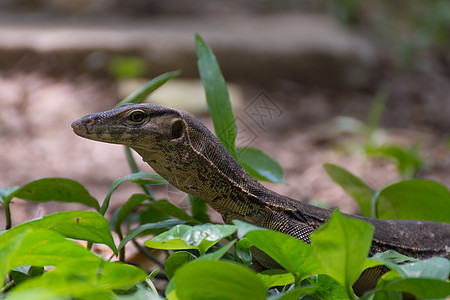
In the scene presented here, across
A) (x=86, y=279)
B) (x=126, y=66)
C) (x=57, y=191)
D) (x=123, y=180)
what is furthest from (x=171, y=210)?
(x=126, y=66)

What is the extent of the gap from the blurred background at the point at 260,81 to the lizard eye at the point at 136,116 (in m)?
1.31

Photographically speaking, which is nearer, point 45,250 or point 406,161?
point 45,250

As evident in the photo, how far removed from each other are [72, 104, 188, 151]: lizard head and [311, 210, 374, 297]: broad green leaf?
0.94 metres

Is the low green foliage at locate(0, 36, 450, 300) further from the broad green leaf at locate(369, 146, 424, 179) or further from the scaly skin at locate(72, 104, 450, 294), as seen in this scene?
the broad green leaf at locate(369, 146, 424, 179)

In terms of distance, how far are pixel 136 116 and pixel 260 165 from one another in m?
0.79

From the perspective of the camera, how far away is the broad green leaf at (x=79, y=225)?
66.7 inches

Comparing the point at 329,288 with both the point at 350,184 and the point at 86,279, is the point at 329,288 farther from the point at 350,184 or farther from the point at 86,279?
the point at 350,184

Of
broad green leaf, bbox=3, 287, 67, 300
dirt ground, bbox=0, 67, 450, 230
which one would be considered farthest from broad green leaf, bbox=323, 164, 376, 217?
broad green leaf, bbox=3, 287, 67, 300

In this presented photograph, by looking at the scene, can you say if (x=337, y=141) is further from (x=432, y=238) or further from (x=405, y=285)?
(x=405, y=285)

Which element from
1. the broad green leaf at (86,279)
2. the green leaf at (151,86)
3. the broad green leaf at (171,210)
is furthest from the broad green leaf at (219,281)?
the green leaf at (151,86)

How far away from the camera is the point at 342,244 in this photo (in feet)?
4.72

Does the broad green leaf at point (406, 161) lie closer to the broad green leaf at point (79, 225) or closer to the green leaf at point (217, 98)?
the green leaf at point (217, 98)

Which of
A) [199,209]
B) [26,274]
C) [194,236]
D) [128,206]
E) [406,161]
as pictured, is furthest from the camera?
[406,161]

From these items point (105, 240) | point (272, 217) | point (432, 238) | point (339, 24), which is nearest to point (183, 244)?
point (105, 240)
